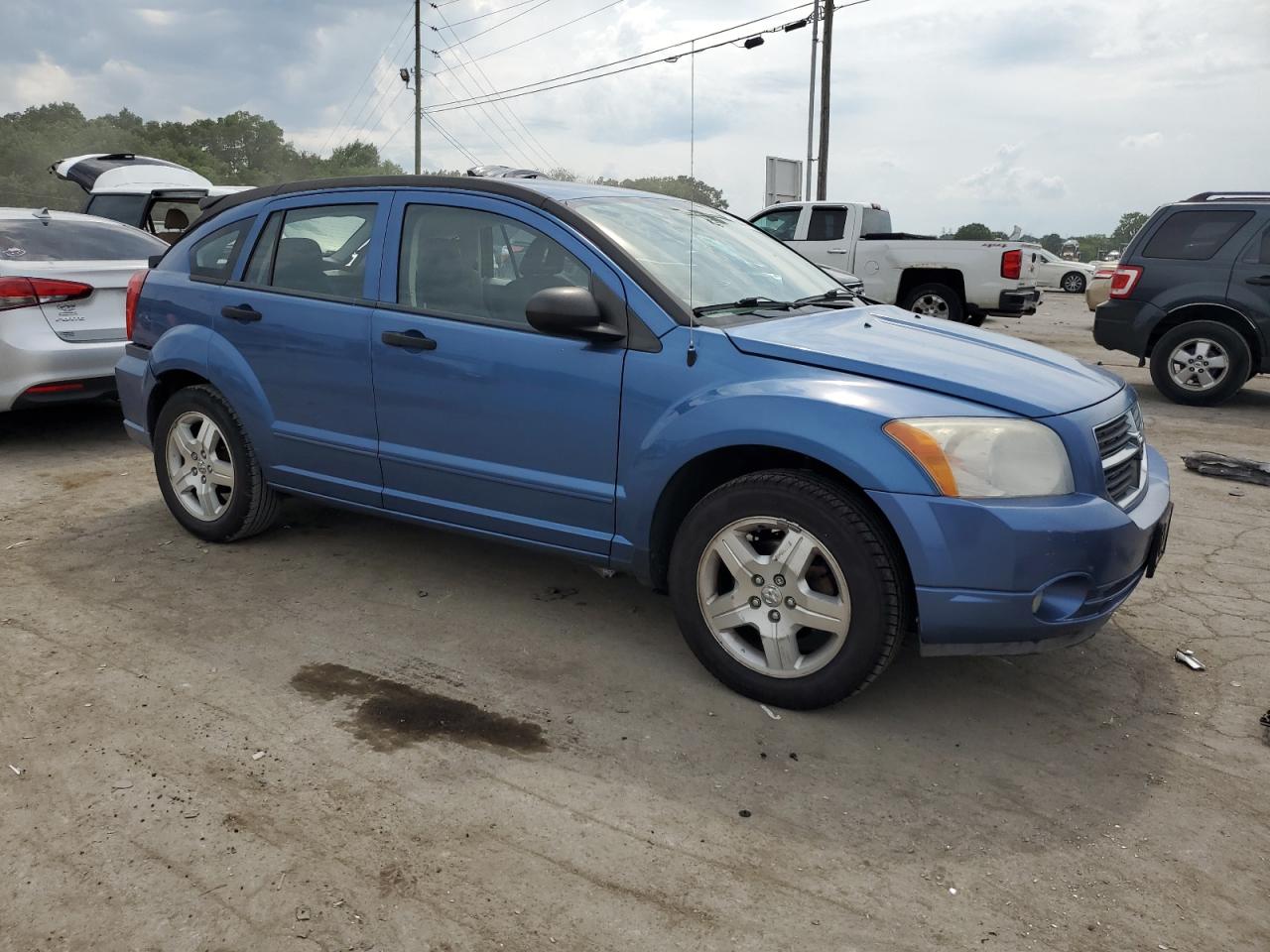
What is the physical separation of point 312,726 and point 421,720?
0.34m

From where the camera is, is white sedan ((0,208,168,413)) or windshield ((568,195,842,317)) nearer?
windshield ((568,195,842,317))

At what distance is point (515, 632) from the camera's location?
3982 mm

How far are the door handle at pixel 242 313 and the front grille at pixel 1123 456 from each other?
3517mm

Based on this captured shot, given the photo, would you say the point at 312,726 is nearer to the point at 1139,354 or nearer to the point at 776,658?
the point at 776,658

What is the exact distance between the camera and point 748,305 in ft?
12.6

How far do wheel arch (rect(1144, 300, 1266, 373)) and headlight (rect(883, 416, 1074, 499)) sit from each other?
7485mm

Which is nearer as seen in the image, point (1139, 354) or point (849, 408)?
point (849, 408)

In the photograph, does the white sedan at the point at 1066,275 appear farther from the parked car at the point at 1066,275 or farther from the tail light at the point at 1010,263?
the tail light at the point at 1010,263

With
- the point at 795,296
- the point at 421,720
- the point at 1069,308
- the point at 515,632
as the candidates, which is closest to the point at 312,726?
the point at 421,720

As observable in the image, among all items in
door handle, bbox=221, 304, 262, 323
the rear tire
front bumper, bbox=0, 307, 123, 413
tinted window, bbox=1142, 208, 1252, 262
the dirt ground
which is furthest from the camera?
the rear tire

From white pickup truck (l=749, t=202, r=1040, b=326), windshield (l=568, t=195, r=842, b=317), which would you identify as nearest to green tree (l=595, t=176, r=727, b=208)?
windshield (l=568, t=195, r=842, b=317)

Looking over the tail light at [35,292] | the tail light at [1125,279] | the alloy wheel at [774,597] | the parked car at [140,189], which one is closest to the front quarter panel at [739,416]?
the alloy wheel at [774,597]

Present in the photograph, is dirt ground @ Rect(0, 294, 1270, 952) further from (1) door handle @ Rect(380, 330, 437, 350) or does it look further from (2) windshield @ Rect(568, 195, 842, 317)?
(2) windshield @ Rect(568, 195, 842, 317)

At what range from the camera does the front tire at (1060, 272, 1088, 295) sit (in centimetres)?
3020
